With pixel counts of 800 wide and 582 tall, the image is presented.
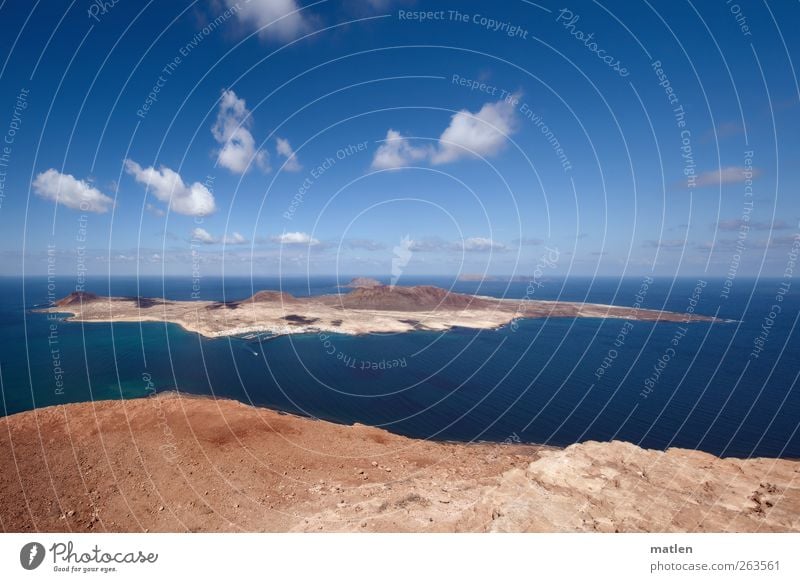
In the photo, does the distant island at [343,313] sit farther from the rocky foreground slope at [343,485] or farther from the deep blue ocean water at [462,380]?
the rocky foreground slope at [343,485]

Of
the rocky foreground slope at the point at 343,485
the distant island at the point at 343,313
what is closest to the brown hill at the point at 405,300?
the distant island at the point at 343,313

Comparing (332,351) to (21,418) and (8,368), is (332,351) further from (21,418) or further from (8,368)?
(8,368)

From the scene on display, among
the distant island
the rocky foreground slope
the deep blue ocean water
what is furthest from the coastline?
the rocky foreground slope

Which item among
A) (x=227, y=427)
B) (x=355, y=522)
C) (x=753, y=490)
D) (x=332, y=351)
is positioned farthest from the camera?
(x=332, y=351)

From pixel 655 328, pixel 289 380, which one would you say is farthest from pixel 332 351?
pixel 655 328

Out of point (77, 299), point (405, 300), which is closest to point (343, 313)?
point (405, 300)

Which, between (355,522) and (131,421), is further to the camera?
(131,421)

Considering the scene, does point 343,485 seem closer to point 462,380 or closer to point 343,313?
point 462,380

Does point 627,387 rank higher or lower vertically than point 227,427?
lower
